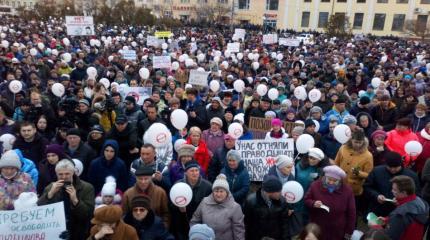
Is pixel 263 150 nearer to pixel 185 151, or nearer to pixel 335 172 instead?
pixel 185 151

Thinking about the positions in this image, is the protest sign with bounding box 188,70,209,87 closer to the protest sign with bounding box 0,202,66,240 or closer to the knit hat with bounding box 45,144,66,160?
the knit hat with bounding box 45,144,66,160

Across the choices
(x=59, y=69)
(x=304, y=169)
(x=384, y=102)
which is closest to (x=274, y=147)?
(x=304, y=169)

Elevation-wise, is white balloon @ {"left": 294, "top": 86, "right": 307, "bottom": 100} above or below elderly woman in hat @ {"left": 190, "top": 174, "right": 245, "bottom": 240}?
above

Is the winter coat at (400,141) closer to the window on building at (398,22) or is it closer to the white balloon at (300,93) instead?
the white balloon at (300,93)

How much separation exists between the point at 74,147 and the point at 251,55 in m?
12.1

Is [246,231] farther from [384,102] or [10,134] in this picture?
[384,102]

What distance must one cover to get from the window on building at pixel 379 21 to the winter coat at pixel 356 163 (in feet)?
175

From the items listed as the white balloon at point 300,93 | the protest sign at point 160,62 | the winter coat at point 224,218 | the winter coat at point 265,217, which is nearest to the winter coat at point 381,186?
the winter coat at point 265,217

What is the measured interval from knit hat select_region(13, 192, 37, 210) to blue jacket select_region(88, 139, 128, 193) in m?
1.15

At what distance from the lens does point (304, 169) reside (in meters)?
5.00

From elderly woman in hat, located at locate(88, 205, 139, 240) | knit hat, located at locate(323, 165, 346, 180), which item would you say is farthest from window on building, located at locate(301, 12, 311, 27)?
elderly woman in hat, located at locate(88, 205, 139, 240)

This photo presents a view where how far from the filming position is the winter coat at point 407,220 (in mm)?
3717

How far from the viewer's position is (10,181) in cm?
409

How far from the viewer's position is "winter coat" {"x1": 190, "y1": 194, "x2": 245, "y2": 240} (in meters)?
3.96
